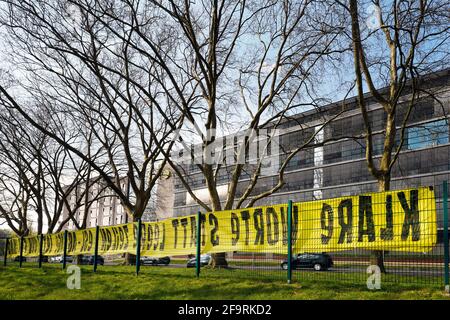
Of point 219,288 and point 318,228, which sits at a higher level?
point 318,228

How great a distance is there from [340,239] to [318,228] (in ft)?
1.73

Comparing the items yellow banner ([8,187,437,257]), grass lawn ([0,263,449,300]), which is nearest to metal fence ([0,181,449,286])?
yellow banner ([8,187,437,257])

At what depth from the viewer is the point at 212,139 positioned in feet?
→ 60.3

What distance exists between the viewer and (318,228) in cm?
928

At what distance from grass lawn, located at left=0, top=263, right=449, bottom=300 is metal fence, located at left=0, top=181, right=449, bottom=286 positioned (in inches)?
12.4

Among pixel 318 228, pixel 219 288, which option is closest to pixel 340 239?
pixel 318 228

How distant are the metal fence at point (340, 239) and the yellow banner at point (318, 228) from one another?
2cm

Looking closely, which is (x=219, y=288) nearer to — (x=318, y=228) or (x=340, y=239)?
(x=318, y=228)

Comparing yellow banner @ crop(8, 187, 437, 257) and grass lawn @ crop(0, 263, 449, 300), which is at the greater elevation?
yellow banner @ crop(8, 187, 437, 257)

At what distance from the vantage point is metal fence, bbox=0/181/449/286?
7.85 m

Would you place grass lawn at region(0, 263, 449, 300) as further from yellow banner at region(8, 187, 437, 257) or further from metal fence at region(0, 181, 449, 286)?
yellow banner at region(8, 187, 437, 257)

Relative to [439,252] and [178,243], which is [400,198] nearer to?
[439,252]
